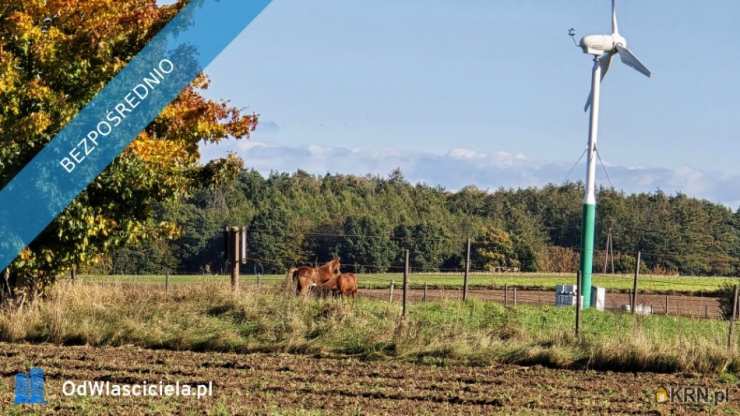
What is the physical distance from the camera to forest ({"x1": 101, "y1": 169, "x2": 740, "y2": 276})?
68375 millimetres

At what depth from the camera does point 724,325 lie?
26.6 m

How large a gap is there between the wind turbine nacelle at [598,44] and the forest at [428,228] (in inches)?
842

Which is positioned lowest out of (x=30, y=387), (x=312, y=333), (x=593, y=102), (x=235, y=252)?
(x=30, y=387)

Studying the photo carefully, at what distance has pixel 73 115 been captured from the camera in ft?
63.5

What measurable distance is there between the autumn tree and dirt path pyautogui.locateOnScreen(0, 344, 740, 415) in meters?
3.36

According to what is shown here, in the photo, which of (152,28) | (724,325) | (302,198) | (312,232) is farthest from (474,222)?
(152,28)

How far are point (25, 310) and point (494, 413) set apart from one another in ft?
35.5

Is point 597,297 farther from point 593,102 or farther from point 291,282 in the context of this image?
point 291,282

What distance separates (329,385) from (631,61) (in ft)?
93.1

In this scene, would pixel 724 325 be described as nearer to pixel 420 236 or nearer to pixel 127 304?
pixel 127 304

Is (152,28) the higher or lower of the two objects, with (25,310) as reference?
higher

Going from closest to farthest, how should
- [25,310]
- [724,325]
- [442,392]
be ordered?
1. [442,392]
2. [25,310]
3. [724,325]

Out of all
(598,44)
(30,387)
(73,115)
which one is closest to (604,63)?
(598,44)

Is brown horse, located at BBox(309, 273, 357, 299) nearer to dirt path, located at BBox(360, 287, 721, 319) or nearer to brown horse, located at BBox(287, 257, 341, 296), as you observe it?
brown horse, located at BBox(287, 257, 341, 296)
